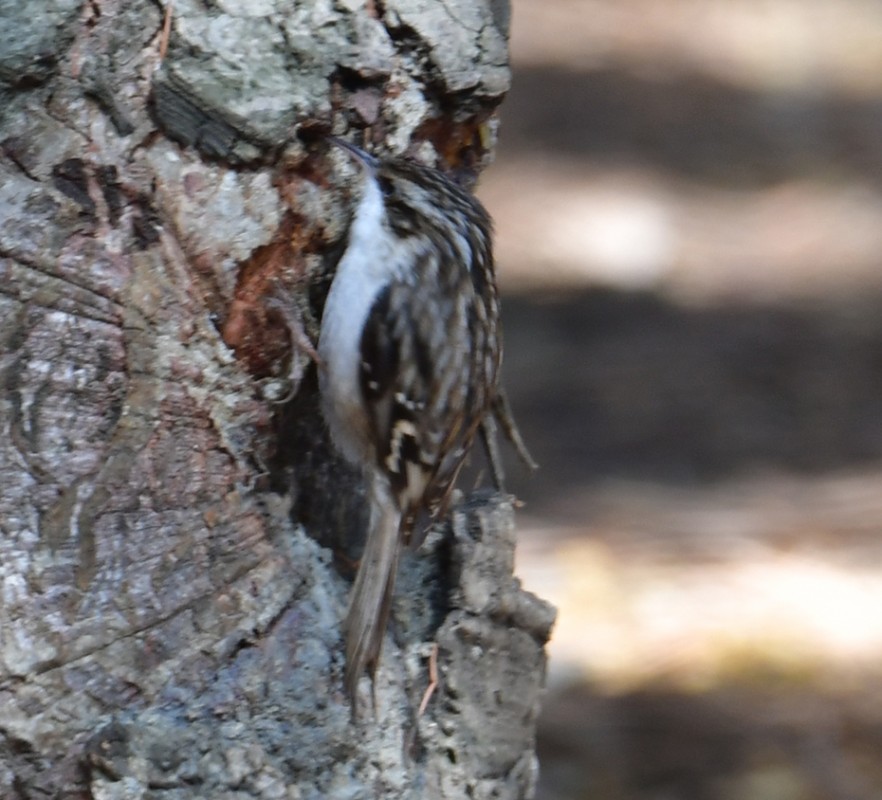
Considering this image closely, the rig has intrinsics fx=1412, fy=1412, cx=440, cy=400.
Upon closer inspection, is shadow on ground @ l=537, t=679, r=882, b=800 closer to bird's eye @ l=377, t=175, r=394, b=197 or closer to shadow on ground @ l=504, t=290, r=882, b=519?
shadow on ground @ l=504, t=290, r=882, b=519

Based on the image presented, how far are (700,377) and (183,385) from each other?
1779 millimetres

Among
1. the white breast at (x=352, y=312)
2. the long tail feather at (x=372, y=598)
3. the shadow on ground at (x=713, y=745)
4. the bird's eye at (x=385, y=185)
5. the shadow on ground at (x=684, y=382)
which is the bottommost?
the long tail feather at (x=372, y=598)

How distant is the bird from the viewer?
137cm

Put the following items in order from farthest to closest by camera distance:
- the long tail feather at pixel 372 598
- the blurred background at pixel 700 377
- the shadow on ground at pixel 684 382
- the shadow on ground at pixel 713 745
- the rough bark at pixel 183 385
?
the shadow on ground at pixel 684 382
the blurred background at pixel 700 377
the shadow on ground at pixel 713 745
the long tail feather at pixel 372 598
the rough bark at pixel 183 385

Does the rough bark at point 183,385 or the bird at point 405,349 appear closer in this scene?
the rough bark at point 183,385

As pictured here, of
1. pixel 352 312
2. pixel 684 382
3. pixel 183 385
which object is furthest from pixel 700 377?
pixel 183 385

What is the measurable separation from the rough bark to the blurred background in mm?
882

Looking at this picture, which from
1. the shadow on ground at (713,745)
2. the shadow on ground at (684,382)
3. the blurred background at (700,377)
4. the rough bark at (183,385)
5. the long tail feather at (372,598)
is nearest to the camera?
the rough bark at (183,385)

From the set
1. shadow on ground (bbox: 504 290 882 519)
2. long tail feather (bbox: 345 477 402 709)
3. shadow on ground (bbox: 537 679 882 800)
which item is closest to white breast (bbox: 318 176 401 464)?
long tail feather (bbox: 345 477 402 709)

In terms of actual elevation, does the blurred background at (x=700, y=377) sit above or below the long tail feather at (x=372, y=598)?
above

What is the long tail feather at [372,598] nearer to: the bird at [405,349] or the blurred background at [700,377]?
the bird at [405,349]

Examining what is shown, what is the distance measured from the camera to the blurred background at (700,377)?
7.07 ft

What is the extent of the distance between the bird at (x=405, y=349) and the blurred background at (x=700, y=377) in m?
0.78

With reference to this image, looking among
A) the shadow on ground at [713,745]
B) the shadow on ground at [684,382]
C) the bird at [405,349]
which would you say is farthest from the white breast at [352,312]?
the shadow on ground at [684,382]
